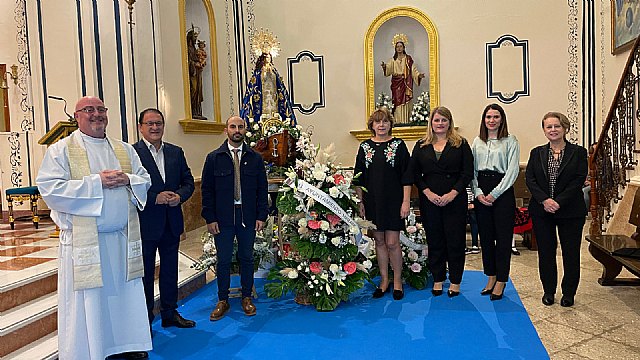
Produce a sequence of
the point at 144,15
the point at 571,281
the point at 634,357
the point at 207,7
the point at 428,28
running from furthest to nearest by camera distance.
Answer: the point at 428,28
the point at 207,7
the point at 144,15
the point at 571,281
the point at 634,357

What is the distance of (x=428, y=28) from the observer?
877 centimetres

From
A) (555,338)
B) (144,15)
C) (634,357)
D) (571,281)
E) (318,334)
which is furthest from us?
(144,15)

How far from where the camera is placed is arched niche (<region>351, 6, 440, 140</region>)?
8.77 m

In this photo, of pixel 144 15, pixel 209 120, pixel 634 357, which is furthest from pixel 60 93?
pixel 634 357

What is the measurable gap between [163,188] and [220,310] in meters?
1.07

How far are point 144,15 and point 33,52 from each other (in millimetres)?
1505

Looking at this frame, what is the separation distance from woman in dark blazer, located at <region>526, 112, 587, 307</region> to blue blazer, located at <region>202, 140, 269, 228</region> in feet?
6.92

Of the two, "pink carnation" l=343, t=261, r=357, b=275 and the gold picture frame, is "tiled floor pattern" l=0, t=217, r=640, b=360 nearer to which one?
"pink carnation" l=343, t=261, r=357, b=275

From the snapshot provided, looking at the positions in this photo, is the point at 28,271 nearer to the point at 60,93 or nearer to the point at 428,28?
the point at 60,93

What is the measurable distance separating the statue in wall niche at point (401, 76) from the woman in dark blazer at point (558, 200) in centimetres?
516

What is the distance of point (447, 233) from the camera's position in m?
4.13

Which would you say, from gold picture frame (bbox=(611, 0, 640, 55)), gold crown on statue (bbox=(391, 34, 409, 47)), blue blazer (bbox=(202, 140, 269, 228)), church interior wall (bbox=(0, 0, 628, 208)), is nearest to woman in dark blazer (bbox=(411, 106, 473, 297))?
blue blazer (bbox=(202, 140, 269, 228))

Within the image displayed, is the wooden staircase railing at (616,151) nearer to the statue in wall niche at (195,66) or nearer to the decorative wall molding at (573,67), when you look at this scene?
the decorative wall molding at (573,67)

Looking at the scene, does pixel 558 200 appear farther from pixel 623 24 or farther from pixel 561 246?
pixel 623 24
